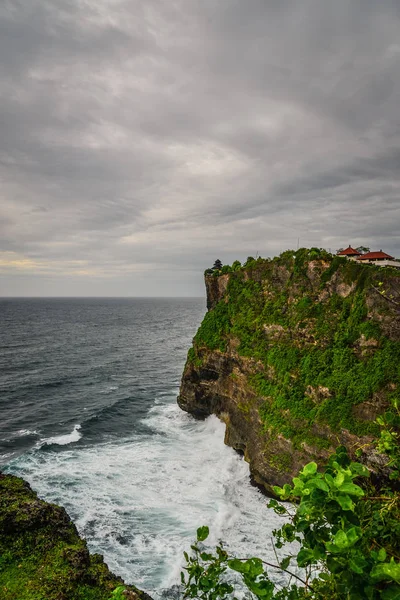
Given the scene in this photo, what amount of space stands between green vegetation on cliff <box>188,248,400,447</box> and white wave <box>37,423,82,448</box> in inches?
780

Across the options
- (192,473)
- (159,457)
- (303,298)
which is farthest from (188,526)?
(303,298)

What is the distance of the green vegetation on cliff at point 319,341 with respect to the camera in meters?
22.6

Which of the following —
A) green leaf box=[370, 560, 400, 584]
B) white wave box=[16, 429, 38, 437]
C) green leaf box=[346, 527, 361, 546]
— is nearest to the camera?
green leaf box=[370, 560, 400, 584]

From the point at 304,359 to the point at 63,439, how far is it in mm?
26698

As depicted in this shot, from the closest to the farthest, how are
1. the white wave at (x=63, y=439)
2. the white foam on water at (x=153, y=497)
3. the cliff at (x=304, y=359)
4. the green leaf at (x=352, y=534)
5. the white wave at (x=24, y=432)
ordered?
the green leaf at (x=352, y=534) → the white foam on water at (x=153, y=497) → the cliff at (x=304, y=359) → the white wave at (x=63, y=439) → the white wave at (x=24, y=432)

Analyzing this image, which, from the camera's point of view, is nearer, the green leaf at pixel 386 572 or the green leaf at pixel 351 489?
the green leaf at pixel 386 572

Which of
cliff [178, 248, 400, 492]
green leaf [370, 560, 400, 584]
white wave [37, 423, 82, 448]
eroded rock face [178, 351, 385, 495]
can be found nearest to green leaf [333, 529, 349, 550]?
green leaf [370, 560, 400, 584]

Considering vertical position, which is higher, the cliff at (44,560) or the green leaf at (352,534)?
the green leaf at (352,534)

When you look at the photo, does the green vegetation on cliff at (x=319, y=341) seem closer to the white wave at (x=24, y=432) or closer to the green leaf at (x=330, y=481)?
the green leaf at (x=330, y=481)

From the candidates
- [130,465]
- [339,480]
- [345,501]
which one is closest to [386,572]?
[345,501]

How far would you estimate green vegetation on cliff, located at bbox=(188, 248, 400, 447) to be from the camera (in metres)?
22.6

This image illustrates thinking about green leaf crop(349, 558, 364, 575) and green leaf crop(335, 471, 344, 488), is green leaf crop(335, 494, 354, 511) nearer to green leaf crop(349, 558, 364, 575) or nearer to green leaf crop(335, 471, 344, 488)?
green leaf crop(335, 471, 344, 488)

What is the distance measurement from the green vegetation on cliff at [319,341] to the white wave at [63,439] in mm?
19814

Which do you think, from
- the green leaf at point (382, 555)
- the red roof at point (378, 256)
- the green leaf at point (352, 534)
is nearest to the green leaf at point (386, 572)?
the green leaf at point (382, 555)
